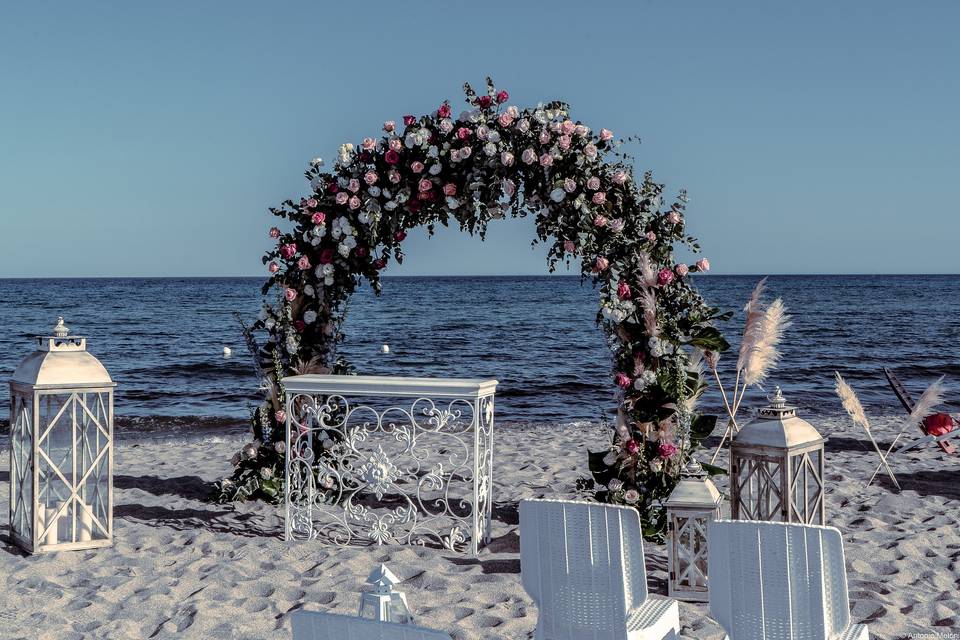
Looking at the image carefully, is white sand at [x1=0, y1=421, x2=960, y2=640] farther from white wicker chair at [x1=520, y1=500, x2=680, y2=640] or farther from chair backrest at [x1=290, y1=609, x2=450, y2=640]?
chair backrest at [x1=290, y1=609, x2=450, y2=640]

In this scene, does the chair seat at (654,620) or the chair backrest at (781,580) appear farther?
the chair seat at (654,620)

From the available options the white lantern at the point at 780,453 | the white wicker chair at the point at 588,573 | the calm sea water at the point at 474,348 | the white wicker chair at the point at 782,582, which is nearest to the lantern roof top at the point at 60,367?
the calm sea water at the point at 474,348

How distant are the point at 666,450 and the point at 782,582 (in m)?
2.73

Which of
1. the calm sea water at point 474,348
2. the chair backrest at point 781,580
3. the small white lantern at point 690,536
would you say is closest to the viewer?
the chair backrest at point 781,580

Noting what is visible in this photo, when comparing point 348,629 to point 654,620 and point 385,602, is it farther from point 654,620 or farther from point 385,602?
point 654,620

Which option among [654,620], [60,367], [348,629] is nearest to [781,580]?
[654,620]

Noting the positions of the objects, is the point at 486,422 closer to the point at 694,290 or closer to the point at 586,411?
the point at 694,290

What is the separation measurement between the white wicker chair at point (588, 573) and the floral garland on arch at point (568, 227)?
242 cm

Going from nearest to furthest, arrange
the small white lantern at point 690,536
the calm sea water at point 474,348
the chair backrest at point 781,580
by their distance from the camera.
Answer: the chair backrest at point 781,580 → the small white lantern at point 690,536 → the calm sea water at point 474,348

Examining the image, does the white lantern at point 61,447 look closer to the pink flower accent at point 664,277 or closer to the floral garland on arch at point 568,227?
the floral garland on arch at point 568,227

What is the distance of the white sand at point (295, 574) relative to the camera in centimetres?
419

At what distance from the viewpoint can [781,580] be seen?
9.55ft

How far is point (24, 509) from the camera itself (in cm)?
535

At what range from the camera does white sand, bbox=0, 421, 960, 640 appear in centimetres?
419
